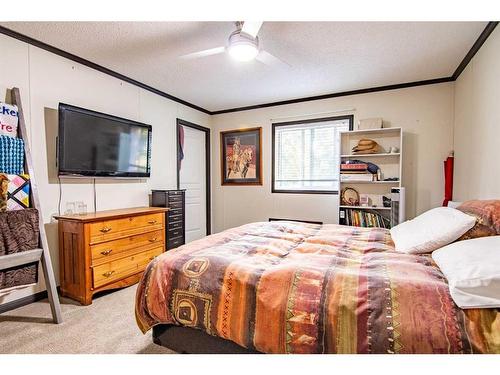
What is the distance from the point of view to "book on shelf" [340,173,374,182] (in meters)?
3.52

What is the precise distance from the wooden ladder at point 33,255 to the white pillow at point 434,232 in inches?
104

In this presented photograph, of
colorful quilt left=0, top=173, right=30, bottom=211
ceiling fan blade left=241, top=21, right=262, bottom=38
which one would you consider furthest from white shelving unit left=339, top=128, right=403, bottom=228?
colorful quilt left=0, top=173, right=30, bottom=211

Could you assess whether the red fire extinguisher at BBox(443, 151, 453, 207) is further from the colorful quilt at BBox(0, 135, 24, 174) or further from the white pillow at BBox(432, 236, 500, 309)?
the colorful quilt at BBox(0, 135, 24, 174)

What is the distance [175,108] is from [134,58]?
136 centimetres

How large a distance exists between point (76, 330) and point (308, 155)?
11.8 ft

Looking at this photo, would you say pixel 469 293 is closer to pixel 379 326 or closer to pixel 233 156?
pixel 379 326

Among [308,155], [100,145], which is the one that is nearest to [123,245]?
[100,145]

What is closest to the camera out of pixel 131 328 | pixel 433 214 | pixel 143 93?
pixel 433 214

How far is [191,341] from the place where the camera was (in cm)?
146

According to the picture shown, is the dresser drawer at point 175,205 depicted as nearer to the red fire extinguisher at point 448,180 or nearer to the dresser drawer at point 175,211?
the dresser drawer at point 175,211

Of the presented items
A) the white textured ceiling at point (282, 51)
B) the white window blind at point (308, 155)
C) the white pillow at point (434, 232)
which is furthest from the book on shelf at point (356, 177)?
the white pillow at point (434, 232)

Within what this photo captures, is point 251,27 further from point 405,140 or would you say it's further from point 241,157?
point 241,157

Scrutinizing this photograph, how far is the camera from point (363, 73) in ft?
10.4
